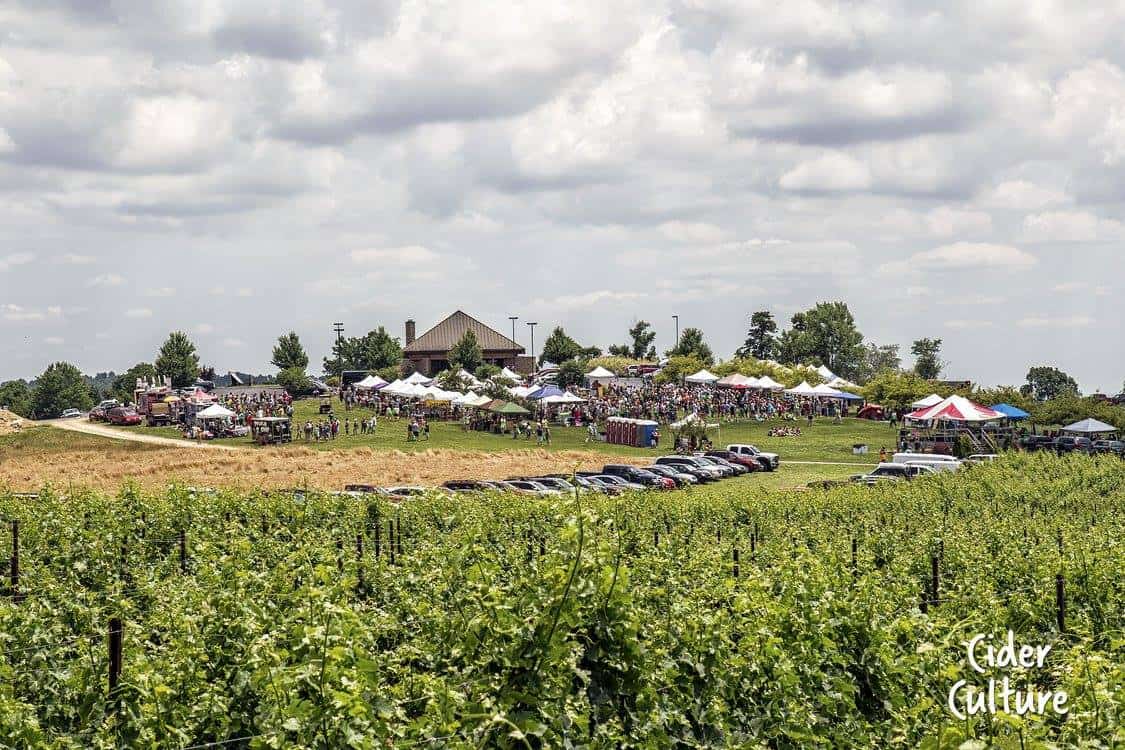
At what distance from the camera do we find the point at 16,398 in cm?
13188

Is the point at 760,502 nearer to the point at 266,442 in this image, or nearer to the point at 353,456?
the point at 353,456

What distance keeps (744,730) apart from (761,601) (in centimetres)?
156

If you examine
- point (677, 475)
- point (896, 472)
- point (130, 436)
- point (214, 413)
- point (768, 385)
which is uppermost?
point (768, 385)

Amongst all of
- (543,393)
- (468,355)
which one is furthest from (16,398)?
(543,393)

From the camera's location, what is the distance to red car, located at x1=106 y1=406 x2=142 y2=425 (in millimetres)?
63250

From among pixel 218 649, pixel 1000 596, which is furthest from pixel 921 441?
pixel 218 649

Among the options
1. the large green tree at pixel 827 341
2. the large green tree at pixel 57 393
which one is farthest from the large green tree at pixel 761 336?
the large green tree at pixel 57 393

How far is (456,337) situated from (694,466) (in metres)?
67.9

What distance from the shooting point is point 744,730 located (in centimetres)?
961

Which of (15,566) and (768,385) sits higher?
(768,385)

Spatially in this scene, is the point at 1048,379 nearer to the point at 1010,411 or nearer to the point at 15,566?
the point at 1010,411

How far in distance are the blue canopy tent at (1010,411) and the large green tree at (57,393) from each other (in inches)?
3603

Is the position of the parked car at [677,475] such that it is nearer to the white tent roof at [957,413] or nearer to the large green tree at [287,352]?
the white tent roof at [957,413]

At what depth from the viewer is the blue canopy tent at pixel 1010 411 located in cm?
5452
